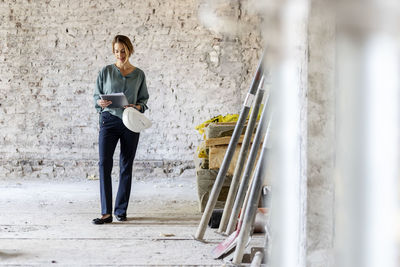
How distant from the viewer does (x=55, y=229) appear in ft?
14.7

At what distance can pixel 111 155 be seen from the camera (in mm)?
4727

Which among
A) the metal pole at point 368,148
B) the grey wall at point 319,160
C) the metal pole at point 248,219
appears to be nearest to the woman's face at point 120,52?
the metal pole at point 248,219

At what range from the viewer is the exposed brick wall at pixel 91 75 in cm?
781

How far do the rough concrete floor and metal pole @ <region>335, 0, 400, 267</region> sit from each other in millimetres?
3055

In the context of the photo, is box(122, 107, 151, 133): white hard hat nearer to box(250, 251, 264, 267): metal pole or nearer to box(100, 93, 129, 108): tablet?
box(100, 93, 129, 108): tablet

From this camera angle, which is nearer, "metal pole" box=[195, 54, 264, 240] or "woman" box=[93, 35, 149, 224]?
"metal pole" box=[195, 54, 264, 240]

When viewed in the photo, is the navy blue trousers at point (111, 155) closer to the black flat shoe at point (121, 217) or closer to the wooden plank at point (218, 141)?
the black flat shoe at point (121, 217)

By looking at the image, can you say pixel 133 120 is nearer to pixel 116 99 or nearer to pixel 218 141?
pixel 116 99

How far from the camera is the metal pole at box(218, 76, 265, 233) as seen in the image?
3812 mm

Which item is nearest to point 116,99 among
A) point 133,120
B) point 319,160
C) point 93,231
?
point 133,120

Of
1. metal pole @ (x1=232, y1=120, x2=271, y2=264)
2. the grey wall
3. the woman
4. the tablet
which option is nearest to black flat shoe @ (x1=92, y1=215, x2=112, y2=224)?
the woman

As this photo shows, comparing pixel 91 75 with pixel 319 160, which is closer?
pixel 319 160

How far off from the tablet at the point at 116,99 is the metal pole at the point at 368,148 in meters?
4.25

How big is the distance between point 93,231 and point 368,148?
4.16 m
